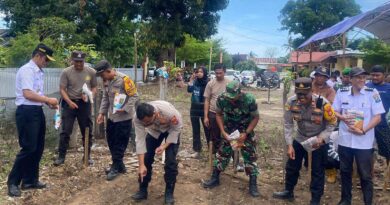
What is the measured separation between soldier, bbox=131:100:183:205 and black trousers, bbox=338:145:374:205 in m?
1.88

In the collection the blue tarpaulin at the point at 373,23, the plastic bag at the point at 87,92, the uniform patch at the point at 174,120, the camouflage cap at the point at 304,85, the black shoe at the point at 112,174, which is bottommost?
the black shoe at the point at 112,174

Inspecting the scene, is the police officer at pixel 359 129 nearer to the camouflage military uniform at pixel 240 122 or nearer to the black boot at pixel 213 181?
the camouflage military uniform at pixel 240 122

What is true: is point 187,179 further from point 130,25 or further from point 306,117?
point 130,25

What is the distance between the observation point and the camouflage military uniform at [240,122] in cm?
484

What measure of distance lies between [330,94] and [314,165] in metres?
1.74

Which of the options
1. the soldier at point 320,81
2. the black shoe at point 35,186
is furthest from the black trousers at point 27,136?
the soldier at point 320,81

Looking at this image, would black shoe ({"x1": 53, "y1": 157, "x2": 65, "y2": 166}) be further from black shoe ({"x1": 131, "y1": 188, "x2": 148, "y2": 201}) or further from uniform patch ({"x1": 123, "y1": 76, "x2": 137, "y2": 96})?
black shoe ({"x1": 131, "y1": 188, "x2": 148, "y2": 201})

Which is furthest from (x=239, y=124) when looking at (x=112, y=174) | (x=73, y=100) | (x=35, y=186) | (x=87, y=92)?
(x=35, y=186)

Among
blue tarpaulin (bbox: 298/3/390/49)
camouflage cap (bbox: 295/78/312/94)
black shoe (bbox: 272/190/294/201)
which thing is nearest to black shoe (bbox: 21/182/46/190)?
black shoe (bbox: 272/190/294/201)

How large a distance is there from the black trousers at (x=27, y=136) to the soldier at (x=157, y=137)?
1273 mm

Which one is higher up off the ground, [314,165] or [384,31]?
[384,31]

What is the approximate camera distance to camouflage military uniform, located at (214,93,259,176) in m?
4.84

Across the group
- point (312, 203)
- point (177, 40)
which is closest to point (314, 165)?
point (312, 203)

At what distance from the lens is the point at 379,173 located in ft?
20.0
